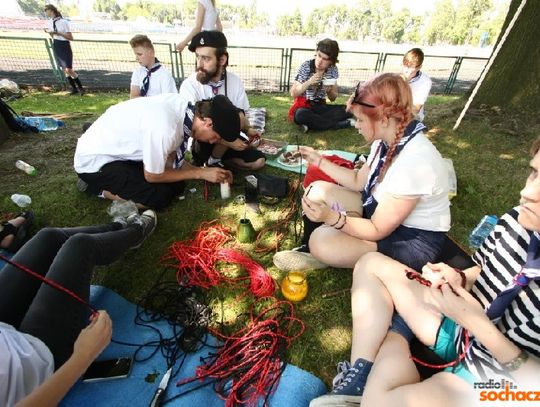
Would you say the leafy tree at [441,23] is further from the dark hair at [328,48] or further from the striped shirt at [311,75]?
the dark hair at [328,48]

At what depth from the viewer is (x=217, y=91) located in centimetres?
395

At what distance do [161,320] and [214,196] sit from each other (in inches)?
65.8

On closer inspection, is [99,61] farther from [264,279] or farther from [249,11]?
[249,11]

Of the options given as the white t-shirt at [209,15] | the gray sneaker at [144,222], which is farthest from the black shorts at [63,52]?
the gray sneaker at [144,222]

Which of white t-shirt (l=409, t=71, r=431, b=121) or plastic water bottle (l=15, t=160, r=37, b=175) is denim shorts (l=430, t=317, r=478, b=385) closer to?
white t-shirt (l=409, t=71, r=431, b=121)

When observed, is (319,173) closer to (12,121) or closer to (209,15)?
(209,15)

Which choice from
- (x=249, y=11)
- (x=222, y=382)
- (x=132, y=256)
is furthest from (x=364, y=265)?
(x=249, y=11)

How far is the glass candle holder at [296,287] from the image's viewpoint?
2.35 m

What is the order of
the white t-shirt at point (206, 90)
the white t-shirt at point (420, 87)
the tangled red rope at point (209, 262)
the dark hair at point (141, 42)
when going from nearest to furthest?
the tangled red rope at point (209, 262) → the white t-shirt at point (206, 90) → the dark hair at point (141, 42) → the white t-shirt at point (420, 87)

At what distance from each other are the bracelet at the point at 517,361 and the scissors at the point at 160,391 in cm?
175

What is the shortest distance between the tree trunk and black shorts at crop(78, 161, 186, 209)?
582 cm

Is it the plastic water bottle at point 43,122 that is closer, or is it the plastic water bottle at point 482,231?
the plastic water bottle at point 482,231

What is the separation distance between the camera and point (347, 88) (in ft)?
33.6

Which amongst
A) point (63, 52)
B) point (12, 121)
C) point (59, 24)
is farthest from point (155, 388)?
point (59, 24)
